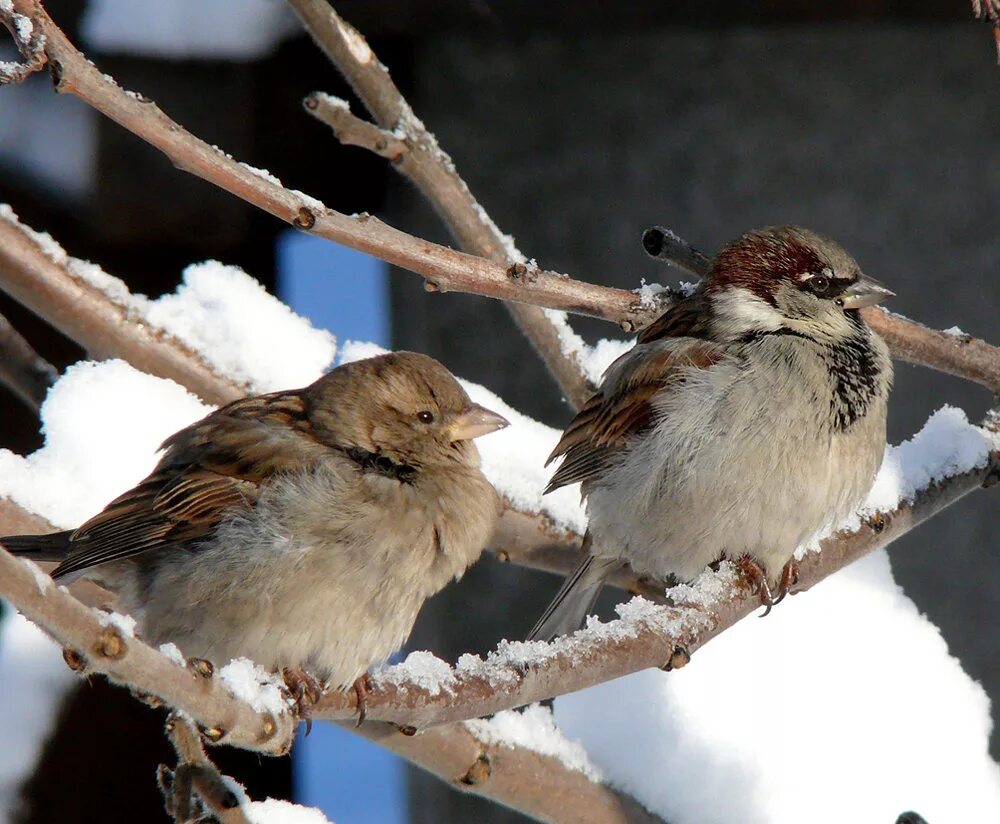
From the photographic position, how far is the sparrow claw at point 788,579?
6.93 ft

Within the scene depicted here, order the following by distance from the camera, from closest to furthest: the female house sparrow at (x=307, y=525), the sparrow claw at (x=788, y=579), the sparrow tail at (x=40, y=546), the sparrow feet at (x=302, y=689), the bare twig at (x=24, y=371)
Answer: the sparrow feet at (x=302, y=689) < the female house sparrow at (x=307, y=525) < the sparrow tail at (x=40, y=546) < the sparrow claw at (x=788, y=579) < the bare twig at (x=24, y=371)

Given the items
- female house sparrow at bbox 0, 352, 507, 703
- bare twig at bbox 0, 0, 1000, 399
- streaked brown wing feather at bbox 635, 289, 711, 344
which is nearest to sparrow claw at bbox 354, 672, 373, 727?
female house sparrow at bbox 0, 352, 507, 703

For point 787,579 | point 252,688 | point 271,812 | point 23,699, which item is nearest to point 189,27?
point 23,699

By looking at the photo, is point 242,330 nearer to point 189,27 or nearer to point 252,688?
point 252,688

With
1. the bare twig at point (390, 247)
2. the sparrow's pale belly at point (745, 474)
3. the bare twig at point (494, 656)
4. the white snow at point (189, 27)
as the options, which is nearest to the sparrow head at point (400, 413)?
the bare twig at point (390, 247)

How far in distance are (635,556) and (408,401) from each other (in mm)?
478

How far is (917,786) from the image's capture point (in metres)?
2.44

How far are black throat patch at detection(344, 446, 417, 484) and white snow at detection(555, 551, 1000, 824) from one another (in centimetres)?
60

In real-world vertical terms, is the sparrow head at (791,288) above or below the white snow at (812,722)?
above

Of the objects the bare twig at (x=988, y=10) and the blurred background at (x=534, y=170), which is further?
the blurred background at (x=534, y=170)

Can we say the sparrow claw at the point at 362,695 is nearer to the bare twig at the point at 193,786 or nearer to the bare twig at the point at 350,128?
the bare twig at the point at 193,786

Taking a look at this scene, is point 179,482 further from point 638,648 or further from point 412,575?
point 638,648

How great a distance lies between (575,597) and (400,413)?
0.57m

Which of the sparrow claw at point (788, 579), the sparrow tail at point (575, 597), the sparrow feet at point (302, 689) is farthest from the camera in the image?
the sparrow tail at point (575, 597)
